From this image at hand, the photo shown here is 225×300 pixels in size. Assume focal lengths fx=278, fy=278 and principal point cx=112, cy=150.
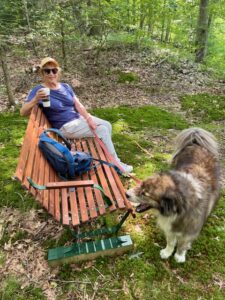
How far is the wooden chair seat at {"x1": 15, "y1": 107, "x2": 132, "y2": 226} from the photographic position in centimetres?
249

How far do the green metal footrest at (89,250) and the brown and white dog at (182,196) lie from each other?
433 millimetres

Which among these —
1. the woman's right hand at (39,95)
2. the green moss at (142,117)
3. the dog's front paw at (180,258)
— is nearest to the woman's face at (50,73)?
the woman's right hand at (39,95)

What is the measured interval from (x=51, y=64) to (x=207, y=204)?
2.65 meters

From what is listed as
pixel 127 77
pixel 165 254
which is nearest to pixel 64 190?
pixel 165 254

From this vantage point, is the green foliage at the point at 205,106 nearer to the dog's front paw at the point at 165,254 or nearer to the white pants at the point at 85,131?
the white pants at the point at 85,131

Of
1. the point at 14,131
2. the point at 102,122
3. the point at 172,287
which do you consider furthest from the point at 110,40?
the point at 172,287

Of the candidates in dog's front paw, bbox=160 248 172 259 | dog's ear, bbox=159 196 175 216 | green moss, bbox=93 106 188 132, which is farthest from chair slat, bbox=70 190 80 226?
green moss, bbox=93 106 188 132

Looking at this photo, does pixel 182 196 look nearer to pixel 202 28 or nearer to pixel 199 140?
pixel 199 140

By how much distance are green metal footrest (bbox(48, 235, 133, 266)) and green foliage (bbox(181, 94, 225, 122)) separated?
13.4ft

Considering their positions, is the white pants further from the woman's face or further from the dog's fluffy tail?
the dog's fluffy tail

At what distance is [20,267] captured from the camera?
2787mm

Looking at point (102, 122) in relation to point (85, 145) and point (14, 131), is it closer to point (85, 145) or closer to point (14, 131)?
point (85, 145)

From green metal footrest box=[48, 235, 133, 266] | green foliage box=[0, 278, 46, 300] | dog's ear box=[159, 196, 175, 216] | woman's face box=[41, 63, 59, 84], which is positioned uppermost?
woman's face box=[41, 63, 59, 84]

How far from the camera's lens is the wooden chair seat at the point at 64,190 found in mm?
2486
